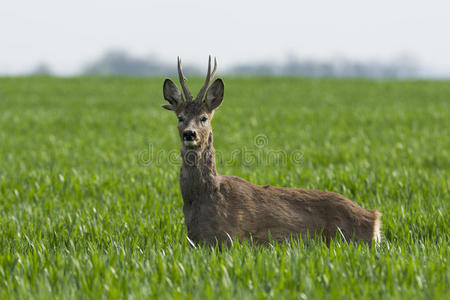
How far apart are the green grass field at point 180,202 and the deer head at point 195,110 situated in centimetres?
108

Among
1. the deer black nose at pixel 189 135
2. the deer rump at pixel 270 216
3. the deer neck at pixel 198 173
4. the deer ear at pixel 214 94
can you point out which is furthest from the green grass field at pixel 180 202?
the deer ear at pixel 214 94

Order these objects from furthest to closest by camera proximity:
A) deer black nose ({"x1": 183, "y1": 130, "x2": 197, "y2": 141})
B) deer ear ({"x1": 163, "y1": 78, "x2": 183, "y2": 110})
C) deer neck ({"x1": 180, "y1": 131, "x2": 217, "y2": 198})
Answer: deer ear ({"x1": 163, "y1": 78, "x2": 183, "y2": 110}), deer neck ({"x1": 180, "y1": 131, "x2": 217, "y2": 198}), deer black nose ({"x1": 183, "y1": 130, "x2": 197, "y2": 141})

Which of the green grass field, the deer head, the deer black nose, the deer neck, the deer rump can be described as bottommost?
the green grass field

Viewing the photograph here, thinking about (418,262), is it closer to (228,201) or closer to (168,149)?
(228,201)

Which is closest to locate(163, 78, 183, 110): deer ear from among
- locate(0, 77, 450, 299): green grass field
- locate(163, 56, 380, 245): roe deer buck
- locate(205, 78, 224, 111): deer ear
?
locate(163, 56, 380, 245): roe deer buck

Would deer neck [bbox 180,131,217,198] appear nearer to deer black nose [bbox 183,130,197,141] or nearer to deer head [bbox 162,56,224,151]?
deer head [bbox 162,56,224,151]

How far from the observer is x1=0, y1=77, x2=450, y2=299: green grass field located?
3861 mm

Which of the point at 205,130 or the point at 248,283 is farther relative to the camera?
the point at 205,130

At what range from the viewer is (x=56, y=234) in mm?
5812

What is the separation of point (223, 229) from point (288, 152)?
25.1 ft

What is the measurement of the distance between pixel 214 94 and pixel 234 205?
118 cm

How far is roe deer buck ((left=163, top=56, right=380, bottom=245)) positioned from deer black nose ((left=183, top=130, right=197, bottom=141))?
22 millimetres

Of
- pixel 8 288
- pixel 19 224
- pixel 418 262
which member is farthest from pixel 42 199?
pixel 418 262

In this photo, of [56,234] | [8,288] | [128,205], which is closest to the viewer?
[8,288]
